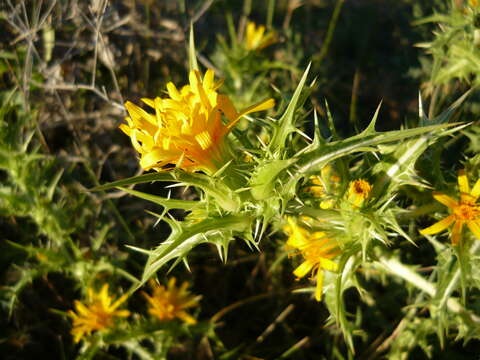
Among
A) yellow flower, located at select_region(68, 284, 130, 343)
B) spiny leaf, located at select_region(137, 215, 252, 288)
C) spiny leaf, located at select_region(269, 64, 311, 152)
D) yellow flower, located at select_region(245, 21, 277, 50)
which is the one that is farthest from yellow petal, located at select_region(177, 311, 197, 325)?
yellow flower, located at select_region(245, 21, 277, 50)

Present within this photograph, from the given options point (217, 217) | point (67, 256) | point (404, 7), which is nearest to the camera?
point (217, 217)

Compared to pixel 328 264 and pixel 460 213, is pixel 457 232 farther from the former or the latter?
pixel 328 264

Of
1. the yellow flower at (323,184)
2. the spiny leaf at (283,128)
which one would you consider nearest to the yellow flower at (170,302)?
the yellow flower at (323,184)

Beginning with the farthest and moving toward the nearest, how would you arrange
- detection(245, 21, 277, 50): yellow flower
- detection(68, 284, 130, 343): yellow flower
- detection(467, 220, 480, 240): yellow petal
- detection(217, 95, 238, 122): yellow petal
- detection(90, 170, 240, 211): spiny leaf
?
detection(245, 21, 277, 50): yellow flower < detection(68, 284, 130, 343): yellow flower < detection(467, 220, 480, 240): yellow petal < detection(217, 95, 238, 122): yellow petal < detection(90, 170, 240, 211): spiny leaf

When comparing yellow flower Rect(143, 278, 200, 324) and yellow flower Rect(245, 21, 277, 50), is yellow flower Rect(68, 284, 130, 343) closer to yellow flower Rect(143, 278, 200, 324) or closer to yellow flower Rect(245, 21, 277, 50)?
yellow flower Rect(143, 278, 200, 324)

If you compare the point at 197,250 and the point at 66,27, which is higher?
the point at 66,27

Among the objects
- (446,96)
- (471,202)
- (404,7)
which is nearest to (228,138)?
(471,202)

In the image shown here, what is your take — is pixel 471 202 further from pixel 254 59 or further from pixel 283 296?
pixel 254 59
